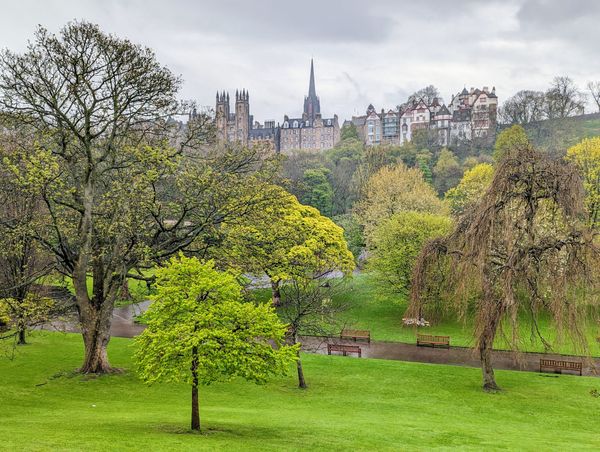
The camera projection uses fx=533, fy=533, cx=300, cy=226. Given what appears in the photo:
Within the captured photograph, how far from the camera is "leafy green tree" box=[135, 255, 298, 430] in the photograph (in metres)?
12.3

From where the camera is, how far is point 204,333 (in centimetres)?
1216

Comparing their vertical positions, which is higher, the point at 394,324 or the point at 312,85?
the point at 312,85

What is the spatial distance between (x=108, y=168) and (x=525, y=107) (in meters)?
92.8

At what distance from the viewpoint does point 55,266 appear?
21141 mm

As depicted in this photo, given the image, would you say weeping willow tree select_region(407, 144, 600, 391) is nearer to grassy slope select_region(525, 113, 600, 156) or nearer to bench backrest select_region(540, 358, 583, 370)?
bench backrest select_region(540, 358, 583, 370)

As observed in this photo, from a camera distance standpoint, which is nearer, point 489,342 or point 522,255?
point 522,255

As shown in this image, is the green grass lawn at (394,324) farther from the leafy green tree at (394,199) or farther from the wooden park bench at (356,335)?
the leafy green tree at (394,199)

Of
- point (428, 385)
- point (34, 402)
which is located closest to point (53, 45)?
point (34, 402)

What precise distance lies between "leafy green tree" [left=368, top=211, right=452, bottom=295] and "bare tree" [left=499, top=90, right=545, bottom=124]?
68712mm

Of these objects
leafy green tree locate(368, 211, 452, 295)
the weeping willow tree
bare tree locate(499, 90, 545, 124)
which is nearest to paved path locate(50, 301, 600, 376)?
the weeping willow tree

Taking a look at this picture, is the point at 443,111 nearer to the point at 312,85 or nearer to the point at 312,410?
the point at 312,85

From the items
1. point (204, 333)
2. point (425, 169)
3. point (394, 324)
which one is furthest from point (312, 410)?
point (425, 169)

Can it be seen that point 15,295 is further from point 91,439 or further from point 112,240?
point 91,439

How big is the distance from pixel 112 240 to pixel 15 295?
8832 mm
